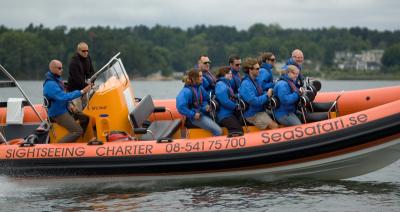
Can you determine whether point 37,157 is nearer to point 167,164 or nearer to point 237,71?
point 167,164

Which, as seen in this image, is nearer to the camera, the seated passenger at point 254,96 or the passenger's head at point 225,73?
the seated passenger at point 254,96

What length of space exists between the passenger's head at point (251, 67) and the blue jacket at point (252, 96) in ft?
0.26

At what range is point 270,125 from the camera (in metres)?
10.0

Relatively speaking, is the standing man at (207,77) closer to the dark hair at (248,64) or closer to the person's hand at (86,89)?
the dark hair at (248,64)

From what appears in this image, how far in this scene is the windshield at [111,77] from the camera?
404 inches

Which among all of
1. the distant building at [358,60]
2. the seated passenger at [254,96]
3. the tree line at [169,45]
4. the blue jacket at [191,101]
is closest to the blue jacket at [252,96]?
the seated passenger at [254,96]

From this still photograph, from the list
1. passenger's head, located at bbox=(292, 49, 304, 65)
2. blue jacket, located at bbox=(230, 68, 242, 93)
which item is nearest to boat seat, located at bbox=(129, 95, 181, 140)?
blue jacket, located at bbox=(230, 68, 242, 93)

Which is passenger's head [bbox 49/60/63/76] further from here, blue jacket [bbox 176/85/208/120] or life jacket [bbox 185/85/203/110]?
life jacket [bbox 185/85/203/110]

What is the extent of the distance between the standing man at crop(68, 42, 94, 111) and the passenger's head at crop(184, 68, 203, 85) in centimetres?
136

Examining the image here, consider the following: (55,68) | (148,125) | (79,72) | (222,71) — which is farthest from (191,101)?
(55,68)

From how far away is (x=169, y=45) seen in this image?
10456cm

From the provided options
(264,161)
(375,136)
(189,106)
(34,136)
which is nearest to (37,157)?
(34,136)

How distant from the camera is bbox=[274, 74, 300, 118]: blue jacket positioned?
972 centimetres

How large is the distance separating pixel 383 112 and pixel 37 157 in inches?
170
